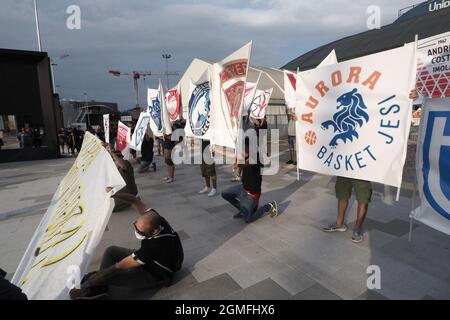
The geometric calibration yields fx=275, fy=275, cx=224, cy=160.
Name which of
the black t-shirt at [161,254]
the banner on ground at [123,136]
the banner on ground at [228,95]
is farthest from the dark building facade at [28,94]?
the black t-shirt at [161,254]

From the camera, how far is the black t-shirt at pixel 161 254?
2.48 metres

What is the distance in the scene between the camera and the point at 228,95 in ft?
13.1

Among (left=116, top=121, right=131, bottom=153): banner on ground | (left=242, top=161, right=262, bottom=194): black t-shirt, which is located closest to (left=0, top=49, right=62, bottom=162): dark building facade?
(left=116, top=121, right=131, bottom=153): banner on ground

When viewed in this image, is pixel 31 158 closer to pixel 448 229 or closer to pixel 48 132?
pixel 48 132

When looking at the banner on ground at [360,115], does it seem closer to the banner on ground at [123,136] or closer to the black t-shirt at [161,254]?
the black t-shirt at [161,254]

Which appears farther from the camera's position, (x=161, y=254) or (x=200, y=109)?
(x=200, y=109)

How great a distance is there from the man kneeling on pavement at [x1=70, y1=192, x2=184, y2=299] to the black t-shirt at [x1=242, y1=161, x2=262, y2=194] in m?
1.78

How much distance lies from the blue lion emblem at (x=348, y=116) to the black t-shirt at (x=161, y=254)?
2.28m

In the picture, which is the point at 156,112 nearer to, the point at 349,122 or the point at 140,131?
the point at 140,131

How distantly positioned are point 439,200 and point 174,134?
626cm

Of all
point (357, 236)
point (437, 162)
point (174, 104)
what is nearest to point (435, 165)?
point (437, 162)

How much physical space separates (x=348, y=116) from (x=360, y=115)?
14 cm

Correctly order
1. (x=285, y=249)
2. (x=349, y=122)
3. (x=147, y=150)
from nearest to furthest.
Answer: (x=349, y=122) < (x=285, y=249) < (x=147, y=150)

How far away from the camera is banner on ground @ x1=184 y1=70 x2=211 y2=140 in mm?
5172
